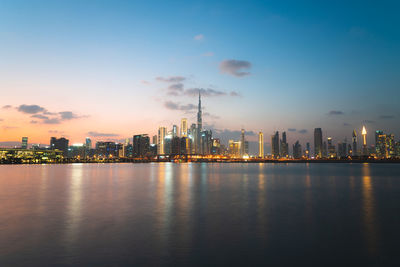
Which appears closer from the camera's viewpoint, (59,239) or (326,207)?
(59,239)

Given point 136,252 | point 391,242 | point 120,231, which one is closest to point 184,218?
point 120,231

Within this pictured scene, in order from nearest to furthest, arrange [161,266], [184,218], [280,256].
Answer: [161,266] → [280,256] → [184,218]

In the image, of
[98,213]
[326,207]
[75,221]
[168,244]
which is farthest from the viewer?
[326,207]

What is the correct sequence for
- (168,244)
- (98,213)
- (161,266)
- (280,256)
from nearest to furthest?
1. (161,266)
2. (280,256)
3. (168,244)
4. (98,213)

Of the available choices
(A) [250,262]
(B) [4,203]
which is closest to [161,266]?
(A) [250,262]

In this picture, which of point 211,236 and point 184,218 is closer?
point 211,236

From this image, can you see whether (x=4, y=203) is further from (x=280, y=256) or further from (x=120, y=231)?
(x=280, y=256)

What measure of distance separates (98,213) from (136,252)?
1097 cm

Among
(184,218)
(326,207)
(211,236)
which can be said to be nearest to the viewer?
(211,236)

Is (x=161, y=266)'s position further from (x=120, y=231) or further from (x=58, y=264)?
(x=120, y=231)

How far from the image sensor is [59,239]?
14.6 meters

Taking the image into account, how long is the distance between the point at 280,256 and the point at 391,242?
644cm

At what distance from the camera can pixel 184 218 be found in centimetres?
2048

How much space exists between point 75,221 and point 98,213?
9.88ft
